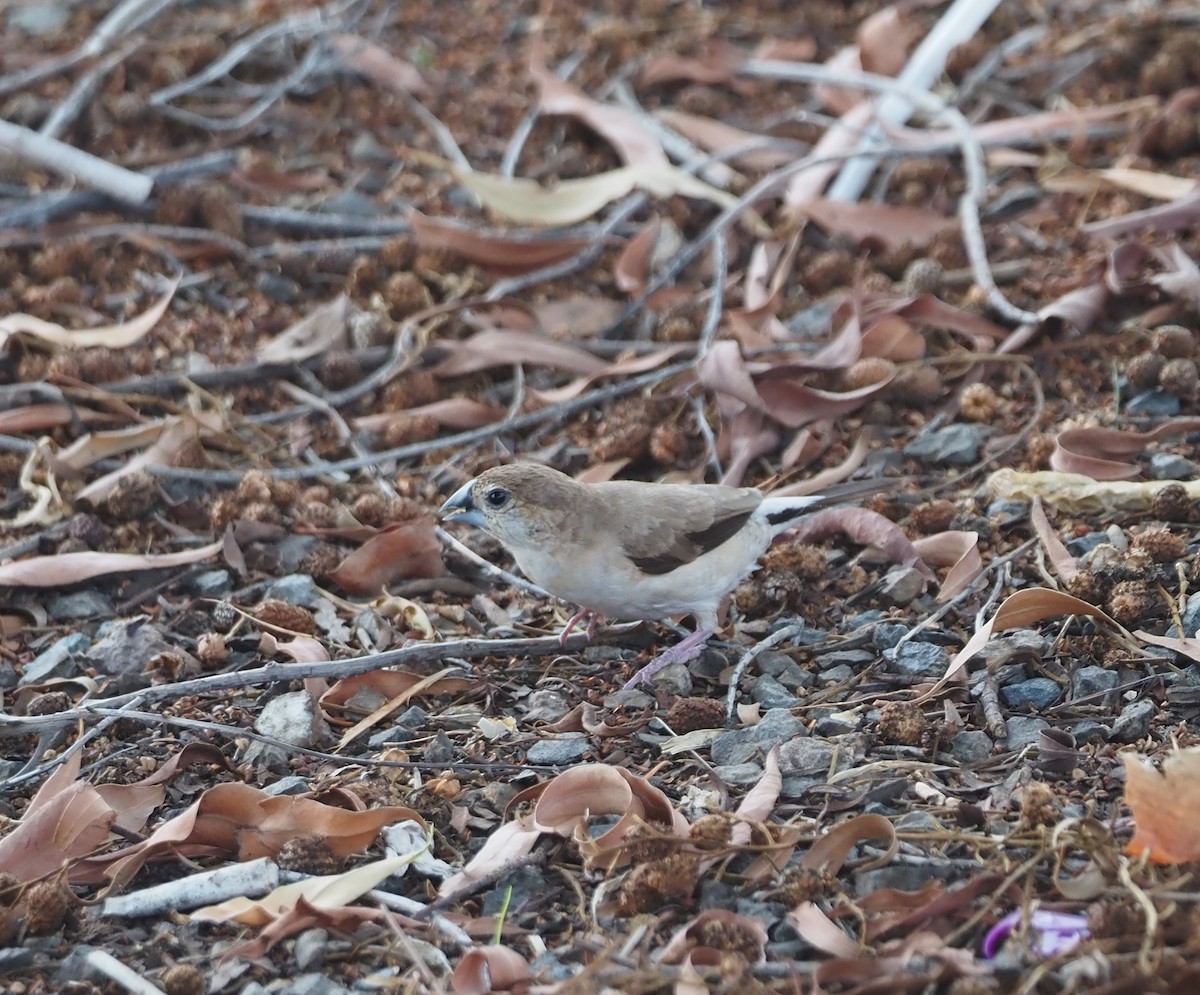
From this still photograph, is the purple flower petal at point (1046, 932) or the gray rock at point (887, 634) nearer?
the purple flower petal at point (1046, 932)

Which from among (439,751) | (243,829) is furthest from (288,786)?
(439,751)

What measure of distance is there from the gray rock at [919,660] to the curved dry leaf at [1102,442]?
99 cm

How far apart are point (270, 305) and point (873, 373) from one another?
2.66 m

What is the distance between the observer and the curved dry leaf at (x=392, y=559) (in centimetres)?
487

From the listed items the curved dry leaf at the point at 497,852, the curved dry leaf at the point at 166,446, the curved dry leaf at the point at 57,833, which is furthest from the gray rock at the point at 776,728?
the curved dry leaf at the point at 166,446

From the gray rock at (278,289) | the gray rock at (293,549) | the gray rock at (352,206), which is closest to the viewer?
the gray rock at (293,549)

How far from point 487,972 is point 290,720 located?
1.22 meters

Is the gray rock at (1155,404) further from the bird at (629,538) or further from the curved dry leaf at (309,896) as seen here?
the curved dry leaf at (309,896)

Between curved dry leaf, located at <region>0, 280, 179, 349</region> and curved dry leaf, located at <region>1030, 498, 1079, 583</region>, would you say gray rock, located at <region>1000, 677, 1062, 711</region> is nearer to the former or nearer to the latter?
curved dry leaf, located at <region>1030, 498, 1079, 583</region>

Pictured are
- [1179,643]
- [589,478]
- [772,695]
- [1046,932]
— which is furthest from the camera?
[589,478]

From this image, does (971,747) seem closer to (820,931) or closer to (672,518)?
(820,931)

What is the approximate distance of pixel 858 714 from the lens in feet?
13.2

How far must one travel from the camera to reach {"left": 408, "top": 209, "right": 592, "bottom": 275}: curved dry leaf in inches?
253

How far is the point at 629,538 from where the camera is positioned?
4.50 metres
